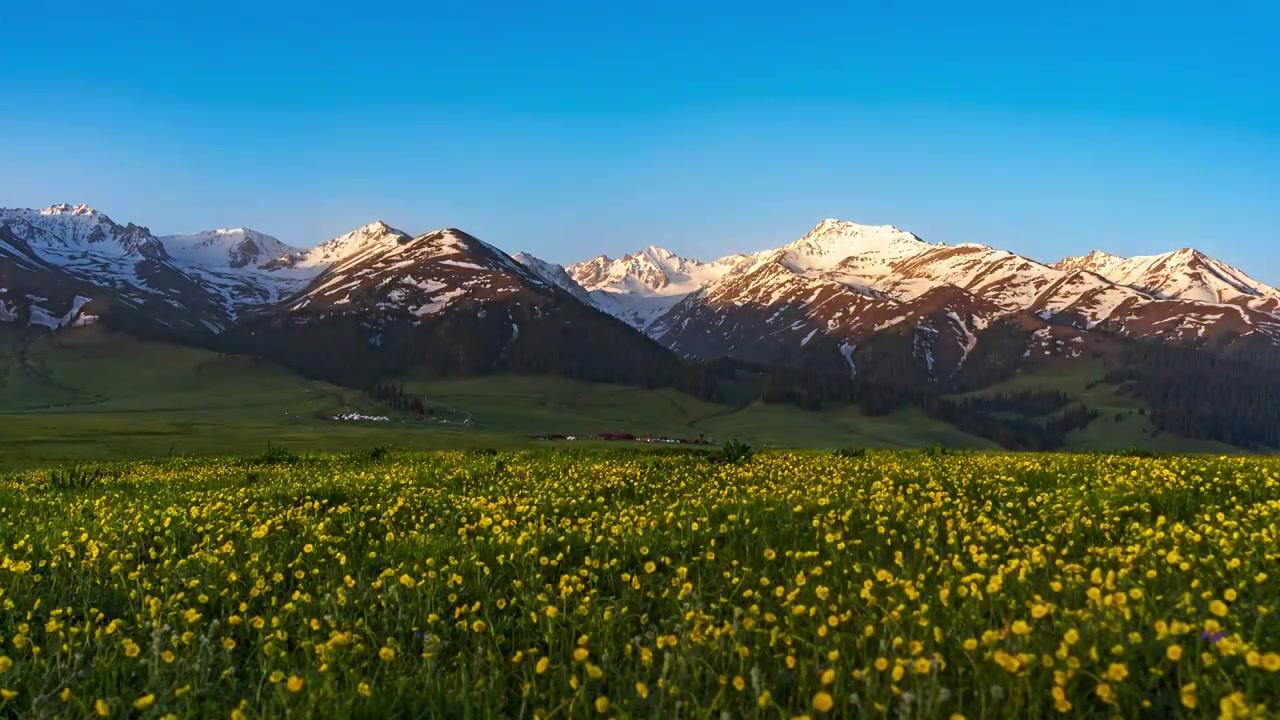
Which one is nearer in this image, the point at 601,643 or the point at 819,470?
the point at 601,643

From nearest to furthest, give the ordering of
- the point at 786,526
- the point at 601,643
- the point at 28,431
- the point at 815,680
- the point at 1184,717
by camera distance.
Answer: the point at 1184,717 → the point at 815,680 → the point at 601,643 → the point at 786,526 → the point at 28,431

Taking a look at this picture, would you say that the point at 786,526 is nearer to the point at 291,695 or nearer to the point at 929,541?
the point at 929,541

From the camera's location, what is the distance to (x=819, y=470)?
17.0 meters

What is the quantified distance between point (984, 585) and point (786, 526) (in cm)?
324

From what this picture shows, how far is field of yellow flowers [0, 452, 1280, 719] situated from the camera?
4.99m

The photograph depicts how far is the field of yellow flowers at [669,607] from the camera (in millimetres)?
4992

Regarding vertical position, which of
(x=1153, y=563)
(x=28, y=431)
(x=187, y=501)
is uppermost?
(x=1153, y=563)

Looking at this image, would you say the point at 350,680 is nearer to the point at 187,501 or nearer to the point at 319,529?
the point at 319,529

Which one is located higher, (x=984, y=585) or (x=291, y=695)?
(x=984, y=585)

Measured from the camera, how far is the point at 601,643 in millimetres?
6199

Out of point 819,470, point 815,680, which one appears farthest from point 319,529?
point 819,470

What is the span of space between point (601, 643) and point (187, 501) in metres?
11.3

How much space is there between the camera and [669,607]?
23.6 feet

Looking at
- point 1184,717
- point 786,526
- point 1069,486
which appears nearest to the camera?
point 1184,717
